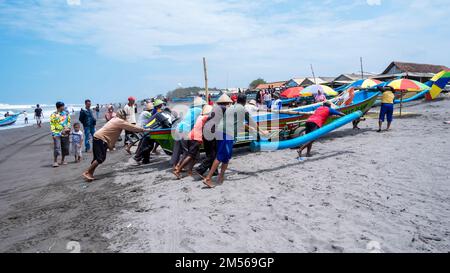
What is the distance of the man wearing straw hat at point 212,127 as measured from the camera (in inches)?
210

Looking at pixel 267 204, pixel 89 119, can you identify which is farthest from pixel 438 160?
pixel 89 119

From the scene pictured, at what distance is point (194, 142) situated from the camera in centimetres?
588

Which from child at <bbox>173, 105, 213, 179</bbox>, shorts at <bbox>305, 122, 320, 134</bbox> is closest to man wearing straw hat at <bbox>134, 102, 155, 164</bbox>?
child at <bbox>173, 105, 213, 179</bbox>

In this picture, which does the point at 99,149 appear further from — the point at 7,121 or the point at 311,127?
the point at 7,121

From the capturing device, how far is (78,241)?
3596 mm

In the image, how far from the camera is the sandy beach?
129 inches

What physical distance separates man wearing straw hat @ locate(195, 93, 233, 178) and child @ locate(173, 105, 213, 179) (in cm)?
16

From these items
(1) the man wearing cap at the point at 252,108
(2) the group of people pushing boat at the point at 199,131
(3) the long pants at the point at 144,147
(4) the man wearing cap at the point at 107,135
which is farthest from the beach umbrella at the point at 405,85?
(4) the man wearing cap at the point at 107,135

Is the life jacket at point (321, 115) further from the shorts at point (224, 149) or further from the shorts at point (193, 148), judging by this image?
the shorts at point (193, 148)

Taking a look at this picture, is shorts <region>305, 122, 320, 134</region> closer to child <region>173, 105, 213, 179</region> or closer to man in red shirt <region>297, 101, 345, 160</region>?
man in red shirt <region>297, 101, 345, 160</region>

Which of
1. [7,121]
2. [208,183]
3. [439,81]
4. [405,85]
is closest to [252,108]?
[208,183]

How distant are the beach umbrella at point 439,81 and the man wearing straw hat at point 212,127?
17.5 m

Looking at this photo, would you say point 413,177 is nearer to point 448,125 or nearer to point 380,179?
point 380,179

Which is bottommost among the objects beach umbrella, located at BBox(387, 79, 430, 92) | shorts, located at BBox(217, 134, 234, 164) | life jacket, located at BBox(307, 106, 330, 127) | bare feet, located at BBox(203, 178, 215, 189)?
bare feet, located at BBox(203, 178, 215, 189)
